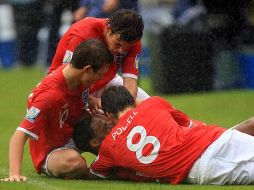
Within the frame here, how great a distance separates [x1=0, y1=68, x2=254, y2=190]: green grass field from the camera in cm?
888

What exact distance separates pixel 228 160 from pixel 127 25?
1.64m

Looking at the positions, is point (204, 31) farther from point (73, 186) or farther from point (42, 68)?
point (73, 186)

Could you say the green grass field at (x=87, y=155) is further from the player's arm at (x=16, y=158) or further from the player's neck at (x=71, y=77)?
the player's neck at (x=71, y=77)

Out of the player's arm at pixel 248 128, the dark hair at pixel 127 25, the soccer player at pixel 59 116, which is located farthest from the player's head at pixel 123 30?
the player's arm at pixel 248 128

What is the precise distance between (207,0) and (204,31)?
1.51 meters

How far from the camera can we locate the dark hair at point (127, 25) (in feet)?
31.8

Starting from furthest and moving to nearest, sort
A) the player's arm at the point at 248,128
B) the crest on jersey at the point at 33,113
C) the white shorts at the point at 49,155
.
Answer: the white shorts at the point at 49,155
the player's arm at the point at 248,128
the crest on jersey at the point at 33,113

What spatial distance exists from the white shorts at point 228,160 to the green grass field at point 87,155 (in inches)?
4.6

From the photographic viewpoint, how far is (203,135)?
29.1 ft

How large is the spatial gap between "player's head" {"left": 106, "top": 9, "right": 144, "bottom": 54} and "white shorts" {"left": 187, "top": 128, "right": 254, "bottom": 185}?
4.59ft

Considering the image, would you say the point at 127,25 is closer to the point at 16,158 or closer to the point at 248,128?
the point at 248,128

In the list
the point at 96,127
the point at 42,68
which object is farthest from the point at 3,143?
the point at 42,68

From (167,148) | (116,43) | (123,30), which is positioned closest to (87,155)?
(116,43)

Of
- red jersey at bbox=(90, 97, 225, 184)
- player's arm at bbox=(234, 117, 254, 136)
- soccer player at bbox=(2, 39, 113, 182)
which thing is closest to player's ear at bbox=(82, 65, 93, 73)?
soccer player at bbox=(2, 39, 113, 182)
